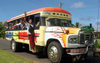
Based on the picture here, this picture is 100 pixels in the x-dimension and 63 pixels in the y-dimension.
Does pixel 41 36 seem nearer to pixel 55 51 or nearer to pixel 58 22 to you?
pixel 58 22

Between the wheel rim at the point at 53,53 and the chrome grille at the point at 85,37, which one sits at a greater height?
the chrome grille at the point at 85,37

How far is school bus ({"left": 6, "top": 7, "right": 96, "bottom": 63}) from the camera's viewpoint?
5602mm

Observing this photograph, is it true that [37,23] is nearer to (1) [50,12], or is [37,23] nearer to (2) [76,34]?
Answer: (1) [50,12]

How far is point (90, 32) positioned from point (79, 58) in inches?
50.1

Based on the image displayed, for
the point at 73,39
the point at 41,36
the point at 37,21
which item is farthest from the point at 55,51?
the point at 37,21

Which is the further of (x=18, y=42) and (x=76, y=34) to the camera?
(x=18, y=42)

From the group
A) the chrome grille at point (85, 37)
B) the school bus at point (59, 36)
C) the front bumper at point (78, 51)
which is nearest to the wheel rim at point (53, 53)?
the school bus at point (59, 36)

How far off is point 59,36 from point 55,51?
27.8 inches

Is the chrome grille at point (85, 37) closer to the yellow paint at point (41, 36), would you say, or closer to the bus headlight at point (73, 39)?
the bus headlight at point (73, 39)

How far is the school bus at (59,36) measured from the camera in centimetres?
560

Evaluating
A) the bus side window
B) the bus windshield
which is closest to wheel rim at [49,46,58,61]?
the bus windshield

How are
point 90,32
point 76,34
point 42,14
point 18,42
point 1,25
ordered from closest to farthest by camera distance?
point 76,34, point 90,32, point 42,14, point 18,42, point 1,25

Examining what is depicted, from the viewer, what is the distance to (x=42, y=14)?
6.93m

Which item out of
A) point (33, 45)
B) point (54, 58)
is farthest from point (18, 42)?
point (54, 58)
